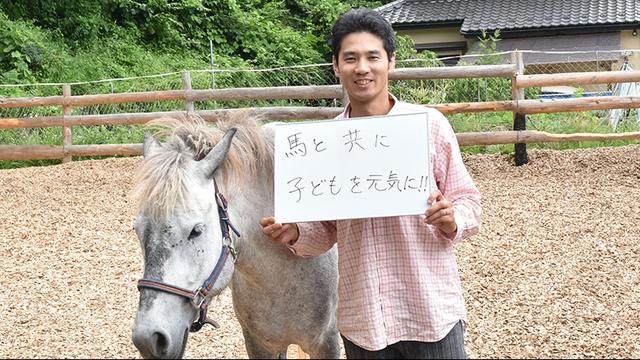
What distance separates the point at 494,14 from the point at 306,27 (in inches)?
158

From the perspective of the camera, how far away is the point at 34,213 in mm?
8305

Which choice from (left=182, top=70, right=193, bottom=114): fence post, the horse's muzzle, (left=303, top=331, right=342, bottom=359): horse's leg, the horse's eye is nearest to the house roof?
(left=182, top=70, right=193, bottom=114): fence post

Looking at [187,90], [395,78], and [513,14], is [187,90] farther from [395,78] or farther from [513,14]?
[513,14]

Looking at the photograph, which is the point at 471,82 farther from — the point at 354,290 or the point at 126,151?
the point at 354,290

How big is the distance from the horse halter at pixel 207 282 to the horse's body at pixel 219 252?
2cm

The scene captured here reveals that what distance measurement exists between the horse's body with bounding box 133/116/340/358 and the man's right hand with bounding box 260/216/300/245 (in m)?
0.14

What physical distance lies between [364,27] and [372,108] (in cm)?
22

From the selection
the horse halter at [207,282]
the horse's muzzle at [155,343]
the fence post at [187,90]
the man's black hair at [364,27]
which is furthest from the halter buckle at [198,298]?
the fence post at [187,90]

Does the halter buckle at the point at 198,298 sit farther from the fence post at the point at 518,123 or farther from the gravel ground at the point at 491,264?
the fence post at the point at 518,123

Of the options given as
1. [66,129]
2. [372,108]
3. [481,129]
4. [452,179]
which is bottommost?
[481,129]

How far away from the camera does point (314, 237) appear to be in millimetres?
2428

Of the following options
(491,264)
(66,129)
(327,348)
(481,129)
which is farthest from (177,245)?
(66,129)

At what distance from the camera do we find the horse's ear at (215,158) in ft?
7.87

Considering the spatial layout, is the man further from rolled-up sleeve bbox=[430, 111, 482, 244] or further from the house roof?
the house roof
